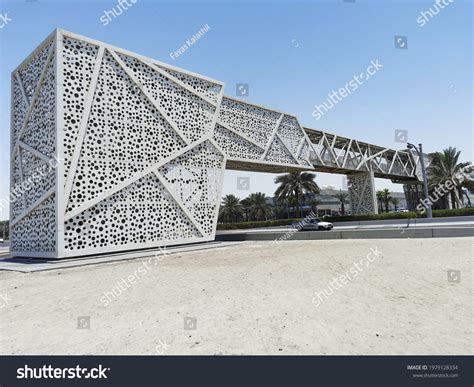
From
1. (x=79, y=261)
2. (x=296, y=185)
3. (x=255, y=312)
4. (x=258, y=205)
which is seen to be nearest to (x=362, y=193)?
(x=296, y=185)

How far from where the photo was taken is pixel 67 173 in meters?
15.4

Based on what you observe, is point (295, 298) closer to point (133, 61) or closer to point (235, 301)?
point (235, 301)

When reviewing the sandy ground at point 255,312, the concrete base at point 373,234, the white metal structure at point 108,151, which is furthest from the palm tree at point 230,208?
the sandy ground at point 255,312

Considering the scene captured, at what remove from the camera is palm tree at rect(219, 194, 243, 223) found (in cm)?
5919

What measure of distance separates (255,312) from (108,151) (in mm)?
14215

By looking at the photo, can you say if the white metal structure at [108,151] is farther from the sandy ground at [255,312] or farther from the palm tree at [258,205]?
the palm tree at [258,205]

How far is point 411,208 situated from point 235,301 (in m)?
61.6

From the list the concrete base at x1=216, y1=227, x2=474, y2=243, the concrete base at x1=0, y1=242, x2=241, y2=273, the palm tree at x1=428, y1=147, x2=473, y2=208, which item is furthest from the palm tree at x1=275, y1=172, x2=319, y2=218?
the concrete base at x1=0, y1=242, x2=241, y2=273

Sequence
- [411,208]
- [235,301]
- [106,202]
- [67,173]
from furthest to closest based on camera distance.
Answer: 1. [411,208]
2. [106,202]
3. [67,173]
4. [235,301]

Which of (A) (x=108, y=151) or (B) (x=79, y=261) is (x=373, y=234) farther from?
(B) (x=79, y=261)

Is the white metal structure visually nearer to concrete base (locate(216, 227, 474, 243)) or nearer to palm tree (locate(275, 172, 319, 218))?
concrete base (locate(216, 227, 474, 243))

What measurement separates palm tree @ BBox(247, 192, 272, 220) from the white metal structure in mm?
37094

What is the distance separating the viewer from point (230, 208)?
5912 cm
